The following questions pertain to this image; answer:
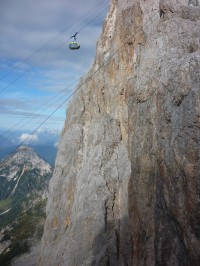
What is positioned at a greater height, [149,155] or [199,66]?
[199,66]

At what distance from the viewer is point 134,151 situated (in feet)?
95.6

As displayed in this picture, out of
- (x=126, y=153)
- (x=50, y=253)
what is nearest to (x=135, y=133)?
(x=126, y=153)

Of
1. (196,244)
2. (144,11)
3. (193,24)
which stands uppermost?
(144,11)

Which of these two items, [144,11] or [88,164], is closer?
[144,11]

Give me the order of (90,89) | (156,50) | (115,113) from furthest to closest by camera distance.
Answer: (90,89), (115,113), (156,50)

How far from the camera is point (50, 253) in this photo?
1654 inches

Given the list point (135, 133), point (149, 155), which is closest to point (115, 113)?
point (135, 133)

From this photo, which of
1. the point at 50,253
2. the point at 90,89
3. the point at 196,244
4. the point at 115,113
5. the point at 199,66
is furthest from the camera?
the point at 90,89

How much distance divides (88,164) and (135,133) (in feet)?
40.3

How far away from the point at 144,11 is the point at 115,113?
12517 mm

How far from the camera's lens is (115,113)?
3944 cm

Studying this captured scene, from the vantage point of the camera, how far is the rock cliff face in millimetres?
21266

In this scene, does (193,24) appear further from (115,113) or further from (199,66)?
(115,113)

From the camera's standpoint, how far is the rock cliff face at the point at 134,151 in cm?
2127
